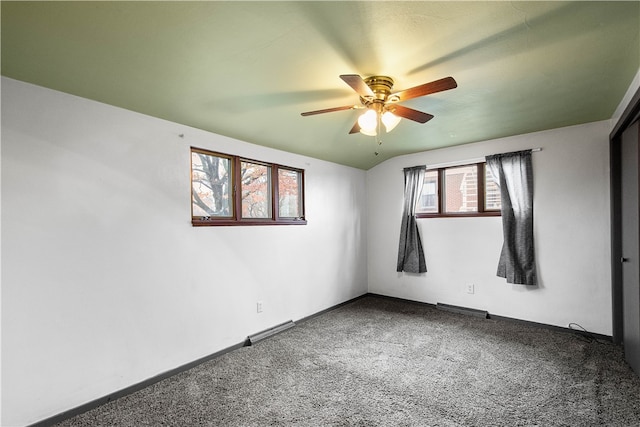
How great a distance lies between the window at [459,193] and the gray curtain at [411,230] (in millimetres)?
129

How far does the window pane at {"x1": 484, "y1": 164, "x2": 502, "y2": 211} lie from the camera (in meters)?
3.90

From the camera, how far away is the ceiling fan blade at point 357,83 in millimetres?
1697

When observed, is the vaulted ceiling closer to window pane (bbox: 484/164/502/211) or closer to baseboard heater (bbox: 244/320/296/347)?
window pane (bbox: 484/164/502/211)

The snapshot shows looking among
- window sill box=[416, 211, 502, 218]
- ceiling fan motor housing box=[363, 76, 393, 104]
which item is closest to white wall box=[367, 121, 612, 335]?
window sill box=[416, 211, 502, 218]

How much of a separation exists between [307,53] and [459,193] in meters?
3.22

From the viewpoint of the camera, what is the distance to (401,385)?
2.41m

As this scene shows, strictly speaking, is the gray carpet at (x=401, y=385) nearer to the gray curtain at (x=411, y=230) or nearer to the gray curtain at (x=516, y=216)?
the gray curtain at (x=516, y=216)

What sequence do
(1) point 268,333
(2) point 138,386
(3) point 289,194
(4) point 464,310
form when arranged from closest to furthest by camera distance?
(2) point 138,386, (1) point 268,333, (3) point 289,194, (4) point 464,310

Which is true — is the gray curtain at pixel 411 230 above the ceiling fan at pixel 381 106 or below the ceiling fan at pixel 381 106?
below

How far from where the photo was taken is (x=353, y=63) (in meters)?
1.95

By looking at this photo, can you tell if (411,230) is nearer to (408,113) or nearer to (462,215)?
(462,215)

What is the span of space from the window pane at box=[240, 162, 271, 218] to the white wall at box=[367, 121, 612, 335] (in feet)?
7.61

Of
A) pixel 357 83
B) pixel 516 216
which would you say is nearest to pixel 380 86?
Result: pixel 357 83

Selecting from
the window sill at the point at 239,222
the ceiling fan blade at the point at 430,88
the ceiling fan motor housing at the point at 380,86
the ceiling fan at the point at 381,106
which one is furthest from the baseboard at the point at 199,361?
the ceiling fan blade at the point at 430,88
